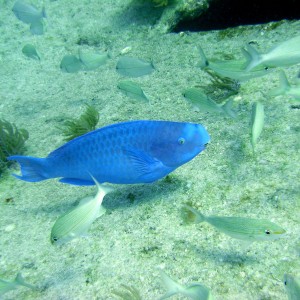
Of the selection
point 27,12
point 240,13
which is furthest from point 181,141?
point 240,13

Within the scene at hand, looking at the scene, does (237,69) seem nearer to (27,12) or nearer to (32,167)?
(32,167)

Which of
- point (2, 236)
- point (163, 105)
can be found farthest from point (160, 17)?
point (2, 236)

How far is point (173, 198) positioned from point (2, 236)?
1.96 meters

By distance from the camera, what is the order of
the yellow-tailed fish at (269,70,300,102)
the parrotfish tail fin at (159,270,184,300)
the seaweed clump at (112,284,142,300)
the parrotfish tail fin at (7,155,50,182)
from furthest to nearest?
the yellow-tailed fish at (269,70,300,102) → the parrotfish tail fin at (7,155,50,182) → the seaweed clump at (112,284,142,300) → the parrotfish tail fin at (159,270,184,300)

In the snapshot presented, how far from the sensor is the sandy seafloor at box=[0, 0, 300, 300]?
241cm

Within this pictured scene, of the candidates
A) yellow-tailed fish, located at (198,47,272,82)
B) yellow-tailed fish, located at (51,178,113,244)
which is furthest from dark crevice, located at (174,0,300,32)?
yellow-tailed fish, located at (51,178,113,244)

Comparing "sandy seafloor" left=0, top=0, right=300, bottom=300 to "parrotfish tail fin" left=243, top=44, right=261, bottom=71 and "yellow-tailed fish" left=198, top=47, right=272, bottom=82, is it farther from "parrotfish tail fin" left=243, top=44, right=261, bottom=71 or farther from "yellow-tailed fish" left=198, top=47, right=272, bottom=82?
"parrotfish tail fin" left=243, top=44, right=261, bottom=71

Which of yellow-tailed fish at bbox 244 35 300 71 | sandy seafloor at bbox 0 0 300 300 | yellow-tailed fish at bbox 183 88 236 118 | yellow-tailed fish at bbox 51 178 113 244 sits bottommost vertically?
sandy seafloor at bbox 0 0 300 300

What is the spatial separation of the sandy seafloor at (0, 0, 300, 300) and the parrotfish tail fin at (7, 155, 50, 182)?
59 centimetres

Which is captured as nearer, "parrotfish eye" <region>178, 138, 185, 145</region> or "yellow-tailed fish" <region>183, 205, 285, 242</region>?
"yellow-tailed fish" <region>183, 205, 285, 242</region>

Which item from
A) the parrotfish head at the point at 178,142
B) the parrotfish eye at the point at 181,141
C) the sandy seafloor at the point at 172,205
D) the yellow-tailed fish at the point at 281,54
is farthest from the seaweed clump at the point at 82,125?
the yellow-tailed fish at the point at 281,54

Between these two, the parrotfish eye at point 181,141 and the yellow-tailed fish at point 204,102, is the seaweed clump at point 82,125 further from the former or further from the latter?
the parrotfish eye at point 181,141

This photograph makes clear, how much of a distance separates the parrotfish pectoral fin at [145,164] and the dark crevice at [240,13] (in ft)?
18.8

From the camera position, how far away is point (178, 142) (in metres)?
2.73
